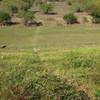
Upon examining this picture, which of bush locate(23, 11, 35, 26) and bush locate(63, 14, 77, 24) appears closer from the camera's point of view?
bush locate(23, 11, 35, 26)

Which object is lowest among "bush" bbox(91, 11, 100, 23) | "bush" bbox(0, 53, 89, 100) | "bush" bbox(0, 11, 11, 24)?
"bush" bbox(91, 11, 100, 23)

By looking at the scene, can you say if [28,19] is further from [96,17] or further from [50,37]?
[50,37]

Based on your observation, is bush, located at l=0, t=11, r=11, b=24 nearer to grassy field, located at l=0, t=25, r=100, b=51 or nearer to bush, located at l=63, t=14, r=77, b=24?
grassy field, located at l=0, t=25, r=100, b=51

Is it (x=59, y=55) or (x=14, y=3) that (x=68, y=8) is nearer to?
(x=14, y=3)

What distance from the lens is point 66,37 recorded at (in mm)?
28781

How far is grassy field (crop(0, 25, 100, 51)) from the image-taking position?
25.4 metres

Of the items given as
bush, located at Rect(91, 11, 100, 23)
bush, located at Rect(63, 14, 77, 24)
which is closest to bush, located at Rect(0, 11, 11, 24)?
bush, located at Rect(63, 14, 77, 24)

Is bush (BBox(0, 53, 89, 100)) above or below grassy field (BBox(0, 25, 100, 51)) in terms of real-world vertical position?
above

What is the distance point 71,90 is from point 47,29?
21.4 m

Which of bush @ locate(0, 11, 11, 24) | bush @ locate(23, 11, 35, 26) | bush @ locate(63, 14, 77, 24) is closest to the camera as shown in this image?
bush @ locate(0, 11, 11, 24)

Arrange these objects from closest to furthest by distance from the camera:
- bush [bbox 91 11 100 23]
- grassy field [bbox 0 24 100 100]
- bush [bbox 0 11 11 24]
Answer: grassy field [bbox 0 24 100 100]
bush [bbox 0 11 11 24]
bush [bbox 91 11 100 23]

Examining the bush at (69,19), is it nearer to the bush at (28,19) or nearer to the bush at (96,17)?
the bush at (96,17)

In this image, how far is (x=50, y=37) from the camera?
28.7 m

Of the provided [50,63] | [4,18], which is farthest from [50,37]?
[50,63]
